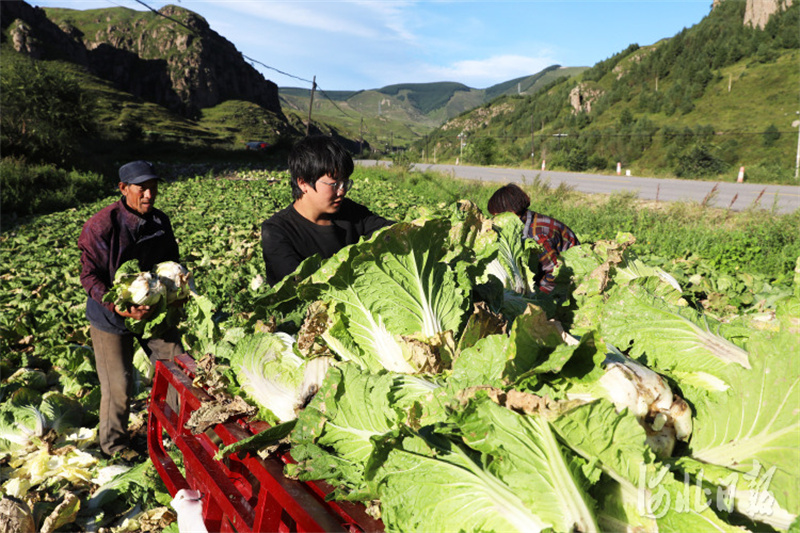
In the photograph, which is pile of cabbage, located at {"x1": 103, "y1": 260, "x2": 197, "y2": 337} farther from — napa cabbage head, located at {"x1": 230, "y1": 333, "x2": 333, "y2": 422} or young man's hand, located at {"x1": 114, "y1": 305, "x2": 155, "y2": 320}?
napa cabbage head, located at {"x1": 230, "y1": 333, "x2": 333, "y2": 422}

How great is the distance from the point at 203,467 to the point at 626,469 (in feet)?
5.96

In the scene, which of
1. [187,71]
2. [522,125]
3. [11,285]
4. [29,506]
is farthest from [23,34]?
[29,506]

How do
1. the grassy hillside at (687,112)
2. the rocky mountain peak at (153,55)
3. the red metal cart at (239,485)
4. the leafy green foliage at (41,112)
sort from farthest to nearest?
the rocky mountain peak at (153,55) < the grassy hillside at (687,112) < the leafy green foliage at (41,112) < the red metal cart at (239,485)

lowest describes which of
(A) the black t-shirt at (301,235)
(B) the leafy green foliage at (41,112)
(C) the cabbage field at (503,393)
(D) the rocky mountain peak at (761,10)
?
(C) the cabbage field at (503,393)

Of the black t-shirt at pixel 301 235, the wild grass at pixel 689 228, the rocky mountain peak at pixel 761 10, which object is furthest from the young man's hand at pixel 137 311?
the rocky mountain peak at pixel 761 10

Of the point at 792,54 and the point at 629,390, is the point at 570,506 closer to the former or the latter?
the point at 629,390

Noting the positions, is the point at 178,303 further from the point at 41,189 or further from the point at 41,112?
the point at 41,112

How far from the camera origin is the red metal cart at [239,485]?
1671 mm

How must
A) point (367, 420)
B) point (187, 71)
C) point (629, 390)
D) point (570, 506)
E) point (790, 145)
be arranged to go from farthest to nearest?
1. point (187, 71)
2. point (790, 145)
3. point (367, 420)
4. point (629, 390)
5. point (570, 506)

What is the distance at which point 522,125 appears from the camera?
92.1 metres

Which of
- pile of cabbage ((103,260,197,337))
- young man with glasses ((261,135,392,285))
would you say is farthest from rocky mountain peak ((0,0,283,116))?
young man with glasses ((261,135,392,285))

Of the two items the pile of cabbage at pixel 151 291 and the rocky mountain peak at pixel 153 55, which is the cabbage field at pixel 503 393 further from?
the rocky mountain peak at pixel 153 55

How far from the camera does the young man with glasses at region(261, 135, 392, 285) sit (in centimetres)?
294

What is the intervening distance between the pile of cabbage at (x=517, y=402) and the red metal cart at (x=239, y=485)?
0.25 feet
